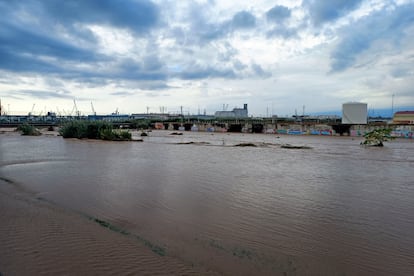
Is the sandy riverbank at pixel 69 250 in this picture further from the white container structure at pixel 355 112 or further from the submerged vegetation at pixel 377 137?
the white container structure at pixel 355 112

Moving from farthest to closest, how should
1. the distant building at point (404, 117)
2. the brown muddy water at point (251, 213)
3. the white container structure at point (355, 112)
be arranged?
1. the distant building at point (404, 117)
2. the white container structure at point (355, 112)
3. the brown muddy water at point (251, 213)

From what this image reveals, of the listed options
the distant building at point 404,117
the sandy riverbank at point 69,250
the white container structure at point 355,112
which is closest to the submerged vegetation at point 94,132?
the sandy riverbank at point 69,250

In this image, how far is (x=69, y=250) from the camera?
12.8ft

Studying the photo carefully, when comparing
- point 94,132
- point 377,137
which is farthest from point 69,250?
point 94,132

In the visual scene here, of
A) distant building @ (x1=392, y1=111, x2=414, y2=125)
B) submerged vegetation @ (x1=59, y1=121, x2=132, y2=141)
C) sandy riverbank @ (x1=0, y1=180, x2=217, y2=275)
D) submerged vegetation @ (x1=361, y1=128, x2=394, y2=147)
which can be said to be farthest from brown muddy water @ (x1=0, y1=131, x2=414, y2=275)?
distant building @ (x1=392, y1=111, x2=414, y2=125)

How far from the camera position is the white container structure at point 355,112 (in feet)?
129

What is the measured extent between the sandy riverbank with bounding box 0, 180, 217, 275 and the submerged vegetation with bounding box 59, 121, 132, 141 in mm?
22053

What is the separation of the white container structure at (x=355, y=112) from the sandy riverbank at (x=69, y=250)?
4249 cm

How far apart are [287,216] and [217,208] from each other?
1577 mm

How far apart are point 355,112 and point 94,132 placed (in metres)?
36.7

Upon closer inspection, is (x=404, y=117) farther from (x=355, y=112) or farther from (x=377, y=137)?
(x=377, y=137)

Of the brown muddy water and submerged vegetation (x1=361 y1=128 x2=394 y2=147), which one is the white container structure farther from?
the brown muddy water

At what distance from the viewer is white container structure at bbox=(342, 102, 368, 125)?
39469mm

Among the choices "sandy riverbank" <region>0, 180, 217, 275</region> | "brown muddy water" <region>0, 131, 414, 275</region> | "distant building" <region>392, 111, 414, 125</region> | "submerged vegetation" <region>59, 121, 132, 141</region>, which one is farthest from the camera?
"distant building" <region>392, 111, 414, 125</region>
